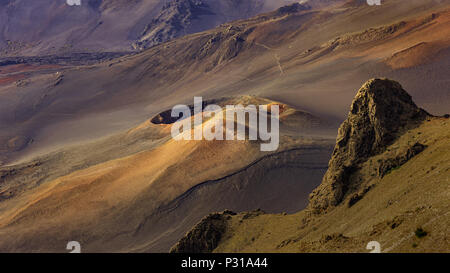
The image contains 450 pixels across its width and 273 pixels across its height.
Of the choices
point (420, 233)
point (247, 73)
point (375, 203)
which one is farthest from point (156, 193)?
point (247, 73)

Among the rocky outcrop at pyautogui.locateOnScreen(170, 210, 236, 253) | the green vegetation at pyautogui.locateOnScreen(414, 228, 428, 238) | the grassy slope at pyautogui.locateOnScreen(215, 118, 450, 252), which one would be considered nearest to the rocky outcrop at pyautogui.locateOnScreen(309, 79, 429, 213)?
the grassy slope at pyautogui.locateOnScreen(215, 118, 450, 252)

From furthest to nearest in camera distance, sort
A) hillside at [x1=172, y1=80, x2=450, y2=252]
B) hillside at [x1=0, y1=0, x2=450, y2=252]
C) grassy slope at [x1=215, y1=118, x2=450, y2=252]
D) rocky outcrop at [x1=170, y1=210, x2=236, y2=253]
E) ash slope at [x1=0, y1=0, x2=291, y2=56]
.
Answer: ash slope at [x1=0, y1=0, x2=291, y2=56]
hillside at [x1=0, y1=0, x2=450, y2=252]
rocky outcrop at [x1=170, y1=210, x2=236, y2=253]
hillside at [x1=172, y1=80, x2=450, y2=252]
grassy slope at [x1=215, y1=118, x2=450, y2=252]

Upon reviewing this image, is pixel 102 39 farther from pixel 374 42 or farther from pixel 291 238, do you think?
pixel 291 238

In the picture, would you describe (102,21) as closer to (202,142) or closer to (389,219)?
(202,142)

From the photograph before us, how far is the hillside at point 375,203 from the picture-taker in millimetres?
8717

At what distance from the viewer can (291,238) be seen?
1291cm

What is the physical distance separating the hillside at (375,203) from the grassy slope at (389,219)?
20mm

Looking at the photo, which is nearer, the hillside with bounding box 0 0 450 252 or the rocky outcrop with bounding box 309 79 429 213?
the rocky outcrop with bounding box 309 79 429 213

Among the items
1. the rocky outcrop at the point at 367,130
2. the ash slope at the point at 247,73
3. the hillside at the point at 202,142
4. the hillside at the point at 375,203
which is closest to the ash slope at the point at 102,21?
the hillside at the point at 202,142

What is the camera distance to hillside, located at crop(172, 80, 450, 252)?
28.6 ft

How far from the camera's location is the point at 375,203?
11336mm

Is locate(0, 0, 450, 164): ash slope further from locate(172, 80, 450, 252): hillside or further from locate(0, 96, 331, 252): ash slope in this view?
locate(172, 80, 450, 252): hillside

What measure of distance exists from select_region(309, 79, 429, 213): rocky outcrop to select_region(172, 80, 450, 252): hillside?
0.11ft

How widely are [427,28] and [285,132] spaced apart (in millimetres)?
26965
